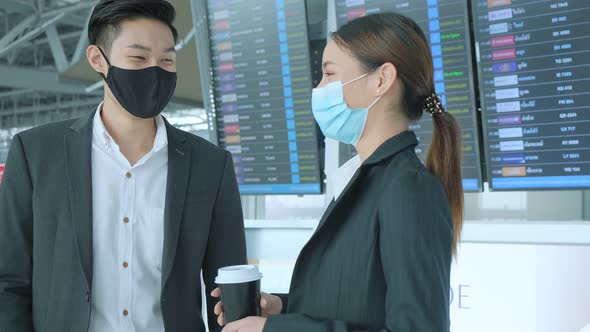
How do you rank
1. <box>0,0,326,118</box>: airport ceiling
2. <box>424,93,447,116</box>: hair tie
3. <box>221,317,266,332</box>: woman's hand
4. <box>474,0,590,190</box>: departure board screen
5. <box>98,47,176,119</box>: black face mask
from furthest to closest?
<box>0,0,326,118</box>: airport ceiling, <box>474,0,590,190</box>: departure board screen, <box>98,47,176,119</box>: black face mask, <box>424,93,447,116</box>: hair tie, <box>221,317,266,332</box>: woman's hand

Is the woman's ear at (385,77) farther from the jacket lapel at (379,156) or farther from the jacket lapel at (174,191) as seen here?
the jacket lapel at (174,191)

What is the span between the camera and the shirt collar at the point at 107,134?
1929 mm

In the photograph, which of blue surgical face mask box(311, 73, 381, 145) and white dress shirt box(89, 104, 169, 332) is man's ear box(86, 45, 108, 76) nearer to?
white dress shirt box(89, 104, 169, 332)

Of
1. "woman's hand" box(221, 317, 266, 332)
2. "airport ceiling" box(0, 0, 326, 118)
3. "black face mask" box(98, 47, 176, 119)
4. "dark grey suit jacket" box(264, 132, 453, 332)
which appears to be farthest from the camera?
"airport ceiling" box(0, 0, 326, 118)

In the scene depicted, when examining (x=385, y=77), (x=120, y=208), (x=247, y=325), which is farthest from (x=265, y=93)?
(x=247, y=325)

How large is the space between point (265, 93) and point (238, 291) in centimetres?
197

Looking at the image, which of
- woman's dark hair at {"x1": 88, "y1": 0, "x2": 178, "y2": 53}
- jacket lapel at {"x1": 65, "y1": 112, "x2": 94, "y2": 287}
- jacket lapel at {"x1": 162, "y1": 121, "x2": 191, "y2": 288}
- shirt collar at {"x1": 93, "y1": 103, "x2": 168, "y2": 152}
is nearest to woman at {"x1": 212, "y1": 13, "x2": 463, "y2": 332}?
jacket lapel at {"x1": 162, "y1": 121, "x2": 191, "y2": 288}

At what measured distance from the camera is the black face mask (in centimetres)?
191

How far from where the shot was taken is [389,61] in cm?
142

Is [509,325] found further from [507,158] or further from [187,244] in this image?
[187,244]

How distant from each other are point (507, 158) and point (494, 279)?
20.2 inches

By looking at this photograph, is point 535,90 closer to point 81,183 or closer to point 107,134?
point 107,134

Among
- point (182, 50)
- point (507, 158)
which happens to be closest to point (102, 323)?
point (507, 158)

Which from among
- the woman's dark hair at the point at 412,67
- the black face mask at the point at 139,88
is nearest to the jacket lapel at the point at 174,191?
the black face mask at the point at 139,88
